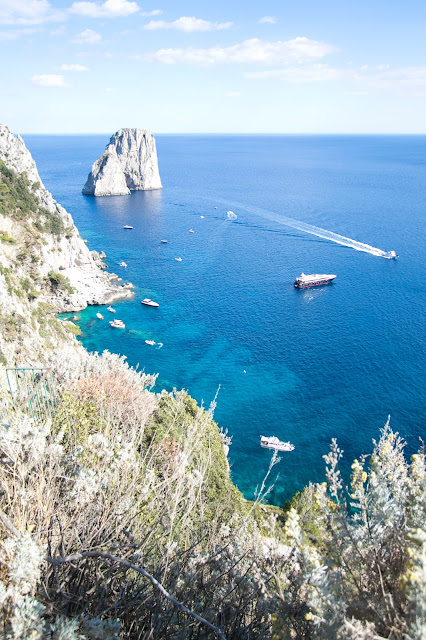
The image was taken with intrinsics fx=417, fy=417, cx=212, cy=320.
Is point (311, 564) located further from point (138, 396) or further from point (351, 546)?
point (138, 396)

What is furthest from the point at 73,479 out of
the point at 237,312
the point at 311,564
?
the point at 237,312

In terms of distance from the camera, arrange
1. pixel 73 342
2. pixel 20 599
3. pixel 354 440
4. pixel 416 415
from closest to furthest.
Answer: pixel 20 599 < pixel 354 440 < pixel 416 415 < pixel 73 342

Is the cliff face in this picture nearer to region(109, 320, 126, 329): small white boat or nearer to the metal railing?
region(109, 320, 126, 329): small white boat

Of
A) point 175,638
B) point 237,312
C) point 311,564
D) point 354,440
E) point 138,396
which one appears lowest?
point 354,440

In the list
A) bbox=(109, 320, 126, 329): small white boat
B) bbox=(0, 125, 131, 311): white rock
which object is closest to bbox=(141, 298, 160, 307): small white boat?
bbox=(0, 125, 131, 311): white rock

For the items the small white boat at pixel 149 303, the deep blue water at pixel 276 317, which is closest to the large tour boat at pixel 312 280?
the deep blue water at pixel 276 317
